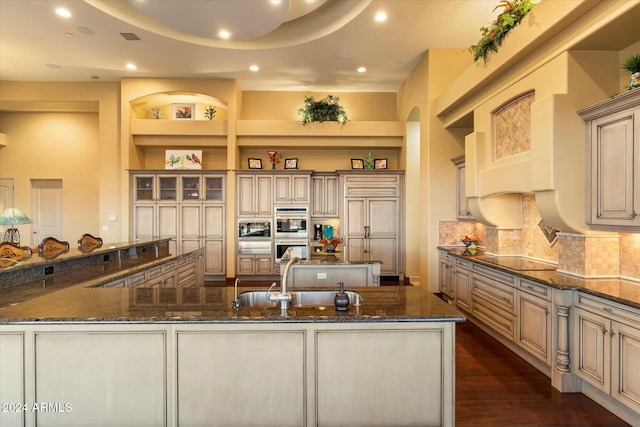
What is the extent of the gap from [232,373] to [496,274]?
304 cm

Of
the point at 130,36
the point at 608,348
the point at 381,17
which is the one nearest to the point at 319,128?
the point at 381,17

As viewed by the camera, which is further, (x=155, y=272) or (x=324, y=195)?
(x=324, y=195)

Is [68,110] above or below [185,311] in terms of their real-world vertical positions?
above

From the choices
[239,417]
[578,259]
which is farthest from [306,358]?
[578,259]

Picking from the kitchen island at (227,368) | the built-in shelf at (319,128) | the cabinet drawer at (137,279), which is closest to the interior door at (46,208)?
the built-in shelf at (319,128)

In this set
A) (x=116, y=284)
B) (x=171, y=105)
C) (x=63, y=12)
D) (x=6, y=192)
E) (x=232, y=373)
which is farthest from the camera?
(x=6, y=192)

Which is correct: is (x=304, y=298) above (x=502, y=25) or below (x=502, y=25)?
below

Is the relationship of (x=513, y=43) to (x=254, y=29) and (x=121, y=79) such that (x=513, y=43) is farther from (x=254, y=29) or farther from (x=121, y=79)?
(x=121, y=79)

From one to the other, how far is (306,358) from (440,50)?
564cm

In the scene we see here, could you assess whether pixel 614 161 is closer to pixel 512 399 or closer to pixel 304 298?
pixel 512 399

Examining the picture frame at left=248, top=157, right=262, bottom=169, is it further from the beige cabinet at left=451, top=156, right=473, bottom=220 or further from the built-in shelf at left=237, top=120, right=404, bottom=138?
the beige cabinet at left=451, top=156, right=473, bottom=220

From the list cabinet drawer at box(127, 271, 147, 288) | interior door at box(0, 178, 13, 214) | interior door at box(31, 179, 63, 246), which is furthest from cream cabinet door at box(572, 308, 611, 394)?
interior door at box(0, 178, 13, 214)

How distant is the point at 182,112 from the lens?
25.3 ft

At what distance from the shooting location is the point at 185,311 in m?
1.91
